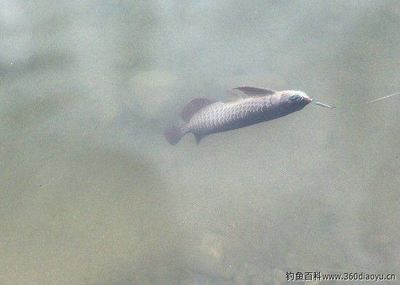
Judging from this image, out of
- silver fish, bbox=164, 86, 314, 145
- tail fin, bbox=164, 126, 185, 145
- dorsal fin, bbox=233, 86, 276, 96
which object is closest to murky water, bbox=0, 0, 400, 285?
tail fin, bbox=164, 126, 185, 145

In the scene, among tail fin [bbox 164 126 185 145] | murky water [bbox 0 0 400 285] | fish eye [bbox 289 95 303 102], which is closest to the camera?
fish eye [bbox 289 95 303 102]

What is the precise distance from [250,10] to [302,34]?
1.88ft

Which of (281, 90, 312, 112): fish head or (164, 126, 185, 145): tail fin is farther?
(164, 126, 185, 145): tail fin

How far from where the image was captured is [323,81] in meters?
3.76

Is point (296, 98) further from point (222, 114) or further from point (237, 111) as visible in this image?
point (222, 114)

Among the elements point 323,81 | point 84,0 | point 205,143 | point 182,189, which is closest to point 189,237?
point 182,189

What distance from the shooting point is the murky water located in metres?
3.16

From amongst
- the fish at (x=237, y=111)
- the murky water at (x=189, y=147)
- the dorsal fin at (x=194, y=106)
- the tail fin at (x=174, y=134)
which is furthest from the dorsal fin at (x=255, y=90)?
the tail fin at (x=174, y=134)

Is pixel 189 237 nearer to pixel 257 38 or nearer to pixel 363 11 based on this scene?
pixel 257 38

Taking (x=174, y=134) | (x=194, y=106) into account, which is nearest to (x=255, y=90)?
(x=194, y=106)

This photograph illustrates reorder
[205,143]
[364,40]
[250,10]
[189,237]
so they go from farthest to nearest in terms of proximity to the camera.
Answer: [250,10] → [364,40] → [205,143] → [189,237]

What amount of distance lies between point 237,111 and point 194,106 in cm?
47

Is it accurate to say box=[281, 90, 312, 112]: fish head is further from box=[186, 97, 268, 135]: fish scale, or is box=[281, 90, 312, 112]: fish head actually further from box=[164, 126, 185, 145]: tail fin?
box=[164, 126, 185, 145]: tail fin

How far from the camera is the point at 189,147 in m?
3.62
